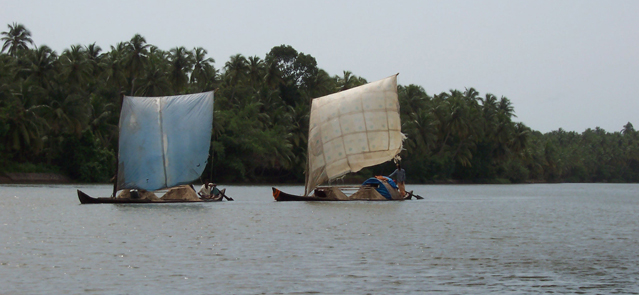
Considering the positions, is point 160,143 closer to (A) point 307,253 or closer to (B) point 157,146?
(B) point 157,146

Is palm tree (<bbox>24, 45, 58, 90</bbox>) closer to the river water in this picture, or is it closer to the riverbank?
the riverbank

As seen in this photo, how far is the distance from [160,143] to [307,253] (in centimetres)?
2063

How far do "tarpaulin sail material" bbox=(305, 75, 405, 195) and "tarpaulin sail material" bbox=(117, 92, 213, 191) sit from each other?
761 cm

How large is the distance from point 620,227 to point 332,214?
11509 millimetres

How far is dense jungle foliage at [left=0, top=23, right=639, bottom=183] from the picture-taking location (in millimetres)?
73500

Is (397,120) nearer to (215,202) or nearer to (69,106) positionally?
(215,202)

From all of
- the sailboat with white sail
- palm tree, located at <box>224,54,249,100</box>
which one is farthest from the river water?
palm tree, located at <box>224,54,249,100</box>

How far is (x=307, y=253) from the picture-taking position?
64.6ft

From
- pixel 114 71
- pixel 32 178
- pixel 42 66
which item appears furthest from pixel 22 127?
pixel 114 71

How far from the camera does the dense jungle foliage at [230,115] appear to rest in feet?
241

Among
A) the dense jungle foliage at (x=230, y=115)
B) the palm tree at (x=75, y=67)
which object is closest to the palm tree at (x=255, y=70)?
the dense jungle foliage at (x=230, y=115)

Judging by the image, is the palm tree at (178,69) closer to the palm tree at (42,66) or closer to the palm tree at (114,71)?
the palm tree at (114,71)

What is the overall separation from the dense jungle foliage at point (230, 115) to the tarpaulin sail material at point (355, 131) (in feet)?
111

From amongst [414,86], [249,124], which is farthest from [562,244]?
[414,86]
